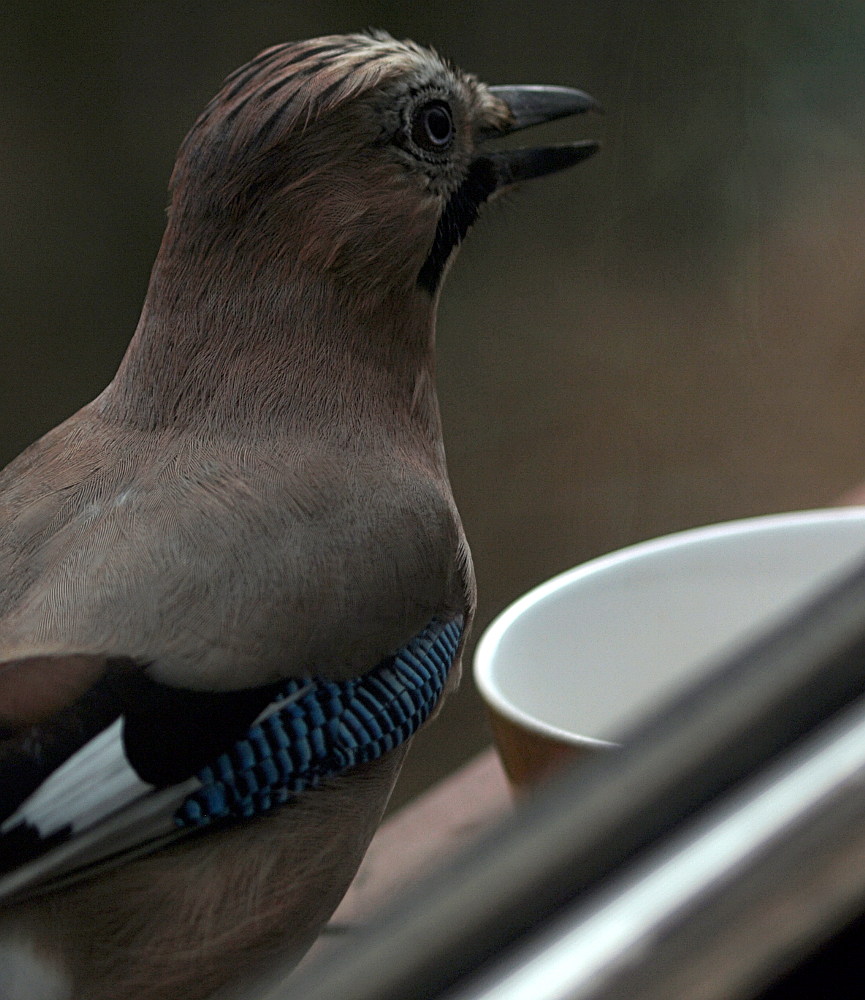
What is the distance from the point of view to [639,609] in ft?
2.25

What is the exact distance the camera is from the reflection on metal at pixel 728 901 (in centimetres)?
21

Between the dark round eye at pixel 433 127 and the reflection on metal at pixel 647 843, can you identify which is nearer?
the reflection on metal at pixel 647 843

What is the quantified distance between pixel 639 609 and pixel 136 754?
0.32 meters

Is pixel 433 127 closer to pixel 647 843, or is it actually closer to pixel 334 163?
pixel 334 163

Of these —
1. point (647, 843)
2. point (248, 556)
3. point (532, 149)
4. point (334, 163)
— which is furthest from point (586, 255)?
point (647, 843)

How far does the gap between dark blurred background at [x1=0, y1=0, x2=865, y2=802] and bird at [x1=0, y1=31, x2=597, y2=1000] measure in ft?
0.83

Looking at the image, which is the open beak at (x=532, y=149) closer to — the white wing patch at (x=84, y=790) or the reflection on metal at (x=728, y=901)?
the white wing patch at (x=84, y=790)

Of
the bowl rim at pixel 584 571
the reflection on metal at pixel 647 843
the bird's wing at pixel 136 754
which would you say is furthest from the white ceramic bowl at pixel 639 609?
the reflection on metal at pixel 647 843

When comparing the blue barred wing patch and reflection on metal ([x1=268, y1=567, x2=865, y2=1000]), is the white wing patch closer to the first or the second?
the blue barred wing patch

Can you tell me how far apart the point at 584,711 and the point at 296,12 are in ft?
1.76

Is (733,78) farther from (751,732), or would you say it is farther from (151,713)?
(751,732)

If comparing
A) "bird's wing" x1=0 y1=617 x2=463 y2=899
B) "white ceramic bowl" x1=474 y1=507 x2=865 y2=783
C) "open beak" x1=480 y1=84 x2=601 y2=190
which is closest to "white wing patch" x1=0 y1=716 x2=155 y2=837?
"bird's wing" x1=0 y1=617 x2=463 y2=899

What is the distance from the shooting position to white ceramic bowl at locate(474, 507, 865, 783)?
0.62 metres

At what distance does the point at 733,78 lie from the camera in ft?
3.17
